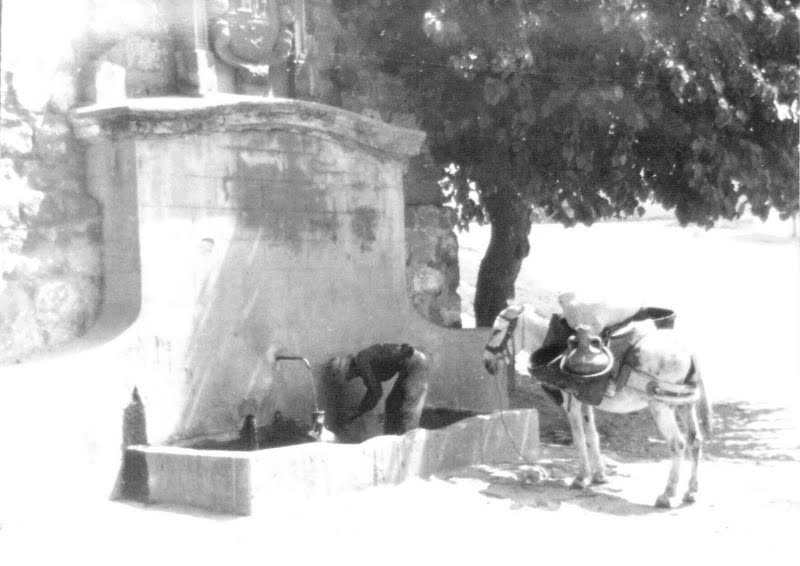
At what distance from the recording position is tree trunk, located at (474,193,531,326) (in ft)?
39.3

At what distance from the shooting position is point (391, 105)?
10.3 metres

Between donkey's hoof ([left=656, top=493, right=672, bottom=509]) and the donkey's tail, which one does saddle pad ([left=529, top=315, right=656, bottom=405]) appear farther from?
donkey's hoof ([left=656, top=493, right=672, bottom=509])

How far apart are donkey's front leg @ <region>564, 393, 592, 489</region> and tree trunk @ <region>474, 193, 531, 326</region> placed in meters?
4.09

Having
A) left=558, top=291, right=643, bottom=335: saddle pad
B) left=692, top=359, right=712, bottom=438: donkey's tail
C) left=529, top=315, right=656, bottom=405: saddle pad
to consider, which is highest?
left=558, top=291, right=643, bottom=335: saddle pad

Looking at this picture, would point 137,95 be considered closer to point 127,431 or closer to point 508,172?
point 127,431

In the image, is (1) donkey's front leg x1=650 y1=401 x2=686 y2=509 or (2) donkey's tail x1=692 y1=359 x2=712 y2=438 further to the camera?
(2) donkey's tail x1=692 y1=359 x2=712 y2=438

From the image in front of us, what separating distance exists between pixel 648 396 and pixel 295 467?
2.17m

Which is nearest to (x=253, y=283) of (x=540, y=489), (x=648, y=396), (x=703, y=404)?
(x=540, y=489)

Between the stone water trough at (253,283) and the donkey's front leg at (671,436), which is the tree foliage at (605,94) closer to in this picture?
the stone water trough at (253,283)

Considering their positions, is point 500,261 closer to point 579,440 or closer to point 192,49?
point 579,440

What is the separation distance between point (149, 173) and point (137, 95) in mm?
839

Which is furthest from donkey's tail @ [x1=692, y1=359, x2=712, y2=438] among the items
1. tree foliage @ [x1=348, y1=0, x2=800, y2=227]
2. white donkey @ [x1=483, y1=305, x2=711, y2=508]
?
tree foliage @ [x1=348, y1=0, x2=800, y2=227]

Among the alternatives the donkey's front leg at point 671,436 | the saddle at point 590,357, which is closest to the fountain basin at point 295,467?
the saddle at point 590,357

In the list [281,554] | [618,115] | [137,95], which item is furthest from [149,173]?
[618,115]
